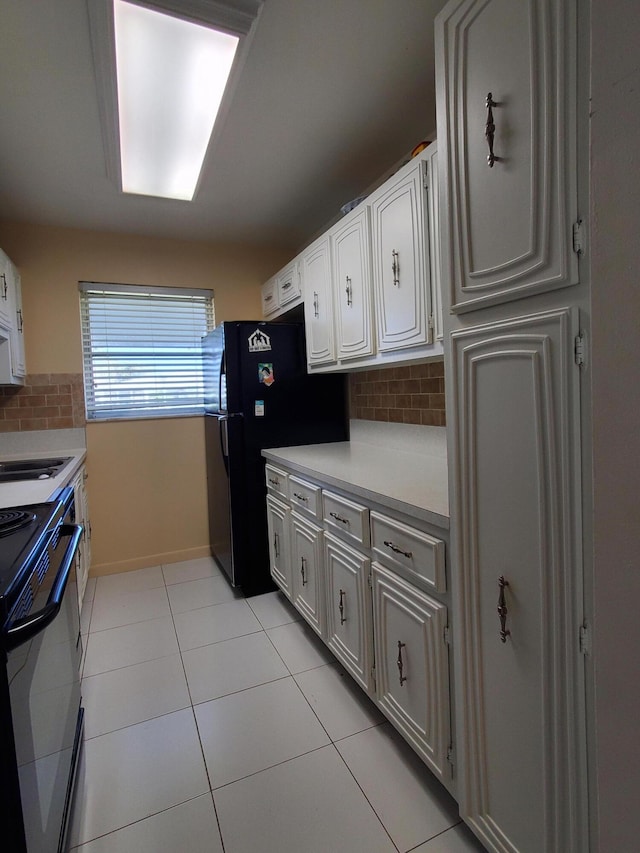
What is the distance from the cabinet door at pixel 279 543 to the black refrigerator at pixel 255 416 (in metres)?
0.12

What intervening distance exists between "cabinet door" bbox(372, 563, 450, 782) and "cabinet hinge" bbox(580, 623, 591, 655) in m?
0.41

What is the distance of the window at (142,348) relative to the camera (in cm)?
316

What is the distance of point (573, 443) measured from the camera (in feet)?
2.63

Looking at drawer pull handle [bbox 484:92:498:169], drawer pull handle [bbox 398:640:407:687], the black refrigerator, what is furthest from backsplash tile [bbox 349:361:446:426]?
drawer pull handle [bbox 484:92:498:169]

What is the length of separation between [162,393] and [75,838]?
260 cm

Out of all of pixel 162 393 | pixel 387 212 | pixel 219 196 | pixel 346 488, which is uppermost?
pixel 219 196

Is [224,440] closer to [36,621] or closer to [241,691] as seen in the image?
[241,691]

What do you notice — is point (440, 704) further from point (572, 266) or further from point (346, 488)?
point (572, 266)

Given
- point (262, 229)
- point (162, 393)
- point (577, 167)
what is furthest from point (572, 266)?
point (162, 393)

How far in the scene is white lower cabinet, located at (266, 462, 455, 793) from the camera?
4.02 ft

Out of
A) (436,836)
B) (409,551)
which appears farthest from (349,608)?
(436,836)

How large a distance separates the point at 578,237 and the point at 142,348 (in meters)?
3.12

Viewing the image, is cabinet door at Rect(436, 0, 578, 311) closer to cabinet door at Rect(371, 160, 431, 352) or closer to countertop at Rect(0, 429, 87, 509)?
cabinet door at Rect(371, 160, 431, 352)

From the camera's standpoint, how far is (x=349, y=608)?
1.73 meters
